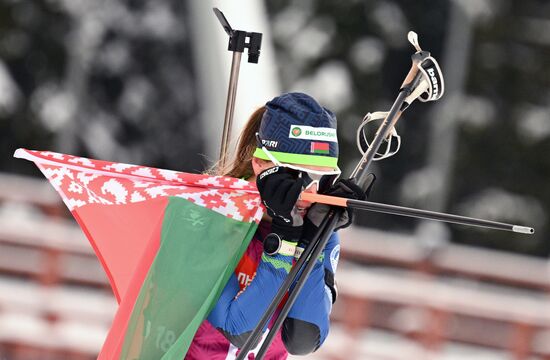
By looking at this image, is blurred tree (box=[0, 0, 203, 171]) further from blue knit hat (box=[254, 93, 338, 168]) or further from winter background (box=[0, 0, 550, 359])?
blue knit hat (box=[254, 93, 338, 168])

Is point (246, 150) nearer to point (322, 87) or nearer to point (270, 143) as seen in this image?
point (270, 143)

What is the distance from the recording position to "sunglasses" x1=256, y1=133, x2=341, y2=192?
8.36 ft

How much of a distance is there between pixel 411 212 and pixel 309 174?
1.00ft

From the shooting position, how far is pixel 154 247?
270cm

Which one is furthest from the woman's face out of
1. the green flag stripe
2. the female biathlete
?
the green flag stripe

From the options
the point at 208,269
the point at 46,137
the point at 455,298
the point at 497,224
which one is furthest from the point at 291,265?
the point at 46,137

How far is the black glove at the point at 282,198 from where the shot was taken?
2428 mm

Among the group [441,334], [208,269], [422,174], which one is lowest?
[422,174]

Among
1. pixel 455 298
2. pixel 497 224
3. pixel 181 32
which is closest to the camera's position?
pixel 497 224

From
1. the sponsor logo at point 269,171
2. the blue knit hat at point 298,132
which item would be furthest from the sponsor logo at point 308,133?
the sponsor logo at point 269,171

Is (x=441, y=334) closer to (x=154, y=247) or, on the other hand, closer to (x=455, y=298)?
(x=455, y=298)

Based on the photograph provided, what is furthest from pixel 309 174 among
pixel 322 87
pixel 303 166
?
pixel 322 87

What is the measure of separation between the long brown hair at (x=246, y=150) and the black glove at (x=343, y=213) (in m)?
0.26

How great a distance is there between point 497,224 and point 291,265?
0.48 metres
